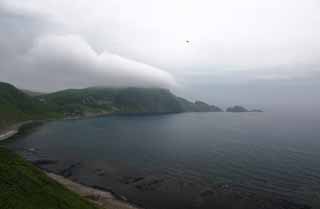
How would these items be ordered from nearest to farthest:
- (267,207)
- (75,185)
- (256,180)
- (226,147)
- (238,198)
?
(267,207), (238,198), (75,185), (256,180), (226,147)

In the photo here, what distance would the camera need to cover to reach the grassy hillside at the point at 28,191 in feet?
110

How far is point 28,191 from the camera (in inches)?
1496

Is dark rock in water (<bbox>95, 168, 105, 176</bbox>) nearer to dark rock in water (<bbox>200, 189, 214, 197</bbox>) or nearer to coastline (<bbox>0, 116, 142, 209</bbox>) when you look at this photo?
coastline (<bbox>0, 116, 142, 209</bbox>)

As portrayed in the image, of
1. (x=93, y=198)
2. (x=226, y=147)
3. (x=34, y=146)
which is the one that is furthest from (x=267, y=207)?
(x=34, y=146)

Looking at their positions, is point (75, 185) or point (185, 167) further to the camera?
point (185, 167)

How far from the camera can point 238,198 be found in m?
59.2

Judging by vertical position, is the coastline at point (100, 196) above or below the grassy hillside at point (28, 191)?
below

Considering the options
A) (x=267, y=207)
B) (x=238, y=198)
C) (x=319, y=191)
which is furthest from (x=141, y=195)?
(x=319, y=191)

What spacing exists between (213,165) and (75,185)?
170ft

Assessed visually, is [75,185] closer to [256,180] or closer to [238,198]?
[238,198]

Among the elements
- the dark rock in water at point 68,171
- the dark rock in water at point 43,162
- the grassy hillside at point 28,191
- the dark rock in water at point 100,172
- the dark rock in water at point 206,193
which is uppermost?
the grassy hillside at point 28,191

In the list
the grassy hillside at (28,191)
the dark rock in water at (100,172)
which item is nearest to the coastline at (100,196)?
the grassy hillside at (28,191)

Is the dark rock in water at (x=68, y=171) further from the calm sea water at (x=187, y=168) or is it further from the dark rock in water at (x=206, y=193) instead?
the dark rock in water at (x=206, y=193)

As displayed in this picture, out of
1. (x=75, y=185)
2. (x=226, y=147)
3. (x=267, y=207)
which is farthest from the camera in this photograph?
(x=226, y=147)
